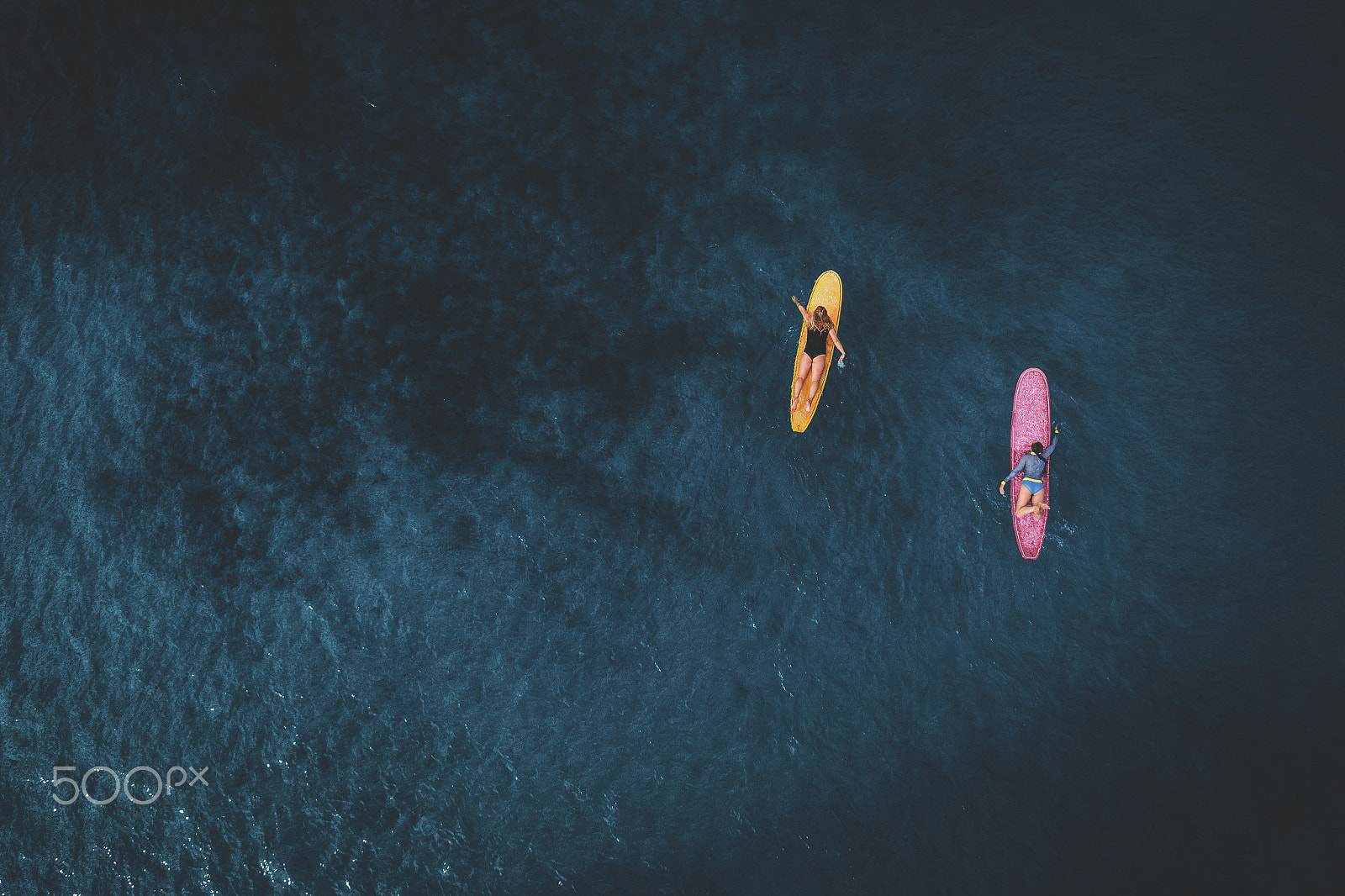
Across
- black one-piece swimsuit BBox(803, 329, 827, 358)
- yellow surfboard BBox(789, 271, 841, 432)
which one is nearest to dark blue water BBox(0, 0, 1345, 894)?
yellow surfboard BBox(789, 271, 841, 432)

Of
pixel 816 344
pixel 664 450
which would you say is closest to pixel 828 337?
pixel 816 344

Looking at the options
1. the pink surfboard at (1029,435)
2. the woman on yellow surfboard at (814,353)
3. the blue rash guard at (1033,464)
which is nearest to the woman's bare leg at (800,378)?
the woman on yellow surfboard at (814,353)

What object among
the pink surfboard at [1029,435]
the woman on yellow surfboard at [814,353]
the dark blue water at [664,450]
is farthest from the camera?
the woman on yellow surfboard at [814,353]

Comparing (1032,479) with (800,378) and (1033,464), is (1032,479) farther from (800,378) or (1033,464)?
(800,378)

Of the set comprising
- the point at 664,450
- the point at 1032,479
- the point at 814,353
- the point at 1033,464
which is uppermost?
the point at 814,353

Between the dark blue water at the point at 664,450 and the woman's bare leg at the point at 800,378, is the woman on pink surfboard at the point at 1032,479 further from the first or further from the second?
the woman's bare leg at the point at 800,378
